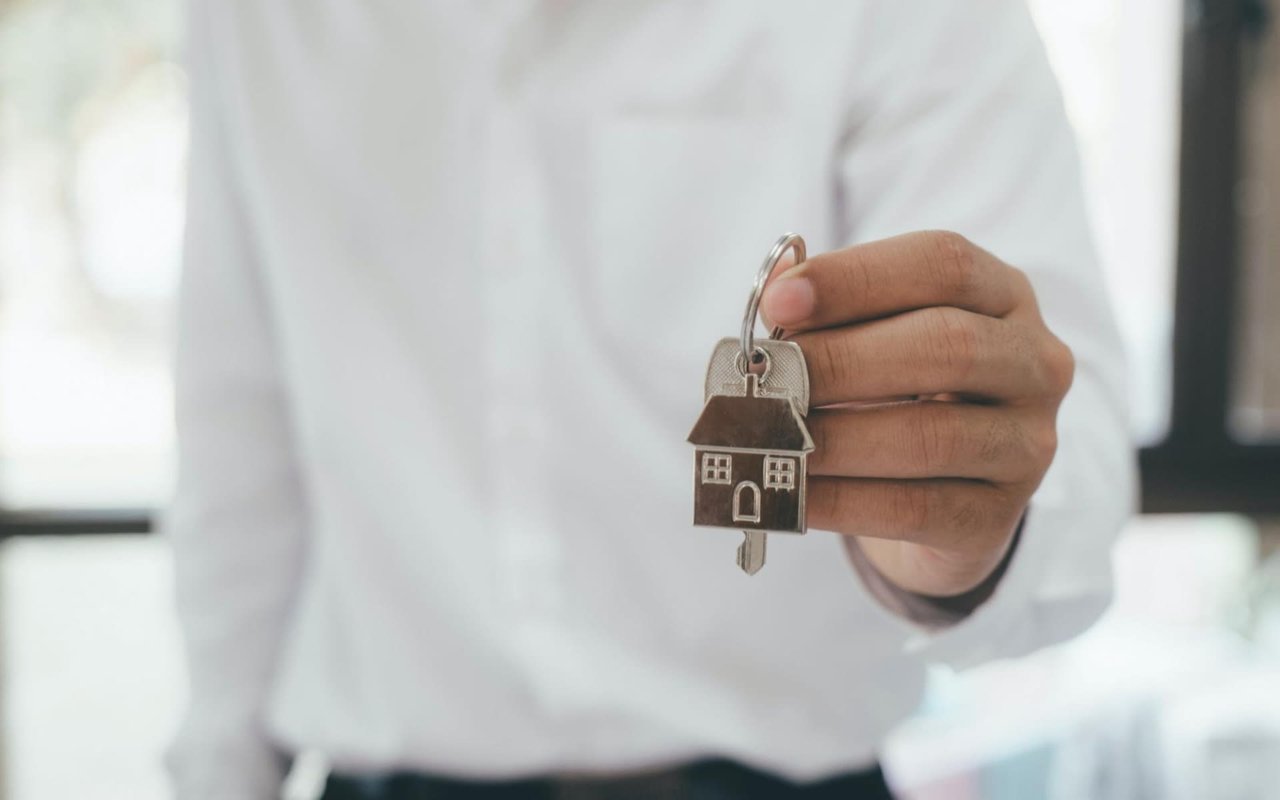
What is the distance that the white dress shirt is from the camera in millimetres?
695

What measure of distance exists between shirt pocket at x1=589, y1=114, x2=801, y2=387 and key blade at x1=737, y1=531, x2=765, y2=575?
1.17ft

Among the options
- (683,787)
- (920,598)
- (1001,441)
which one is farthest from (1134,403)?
(1001,441)

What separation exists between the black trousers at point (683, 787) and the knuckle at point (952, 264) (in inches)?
19.4

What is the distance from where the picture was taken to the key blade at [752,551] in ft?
1.09

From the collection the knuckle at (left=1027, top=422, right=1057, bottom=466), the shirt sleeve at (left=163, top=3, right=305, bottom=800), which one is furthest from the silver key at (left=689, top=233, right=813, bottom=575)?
the shirt sleeve at (left=163, top=3, right=305, bottom=800)

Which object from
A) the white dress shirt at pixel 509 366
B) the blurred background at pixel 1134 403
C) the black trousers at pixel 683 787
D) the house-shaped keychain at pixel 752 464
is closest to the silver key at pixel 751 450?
the house-shaped keychain at pixel 752 464

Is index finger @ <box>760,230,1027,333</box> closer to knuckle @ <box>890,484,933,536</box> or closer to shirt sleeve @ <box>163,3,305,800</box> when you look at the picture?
knuckle @ <box>890,484,933,536</box>

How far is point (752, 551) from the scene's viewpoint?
1.09 feet

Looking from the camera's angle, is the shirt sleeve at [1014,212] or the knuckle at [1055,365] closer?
the knuckle at [1055,365]

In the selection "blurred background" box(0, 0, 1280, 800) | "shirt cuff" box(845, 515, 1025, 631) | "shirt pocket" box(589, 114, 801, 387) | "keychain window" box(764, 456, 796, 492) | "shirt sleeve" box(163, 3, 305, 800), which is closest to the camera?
"keychain window" box(764, 456, 796, 492)

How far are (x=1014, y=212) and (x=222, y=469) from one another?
651 millimetres

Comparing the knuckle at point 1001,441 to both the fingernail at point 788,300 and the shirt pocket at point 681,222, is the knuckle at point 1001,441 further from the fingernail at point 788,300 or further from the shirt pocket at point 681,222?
the shirt pocket at point 681,222

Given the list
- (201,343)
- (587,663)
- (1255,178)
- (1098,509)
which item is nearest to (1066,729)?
(1255,178)

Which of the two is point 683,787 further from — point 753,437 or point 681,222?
point 753,437
